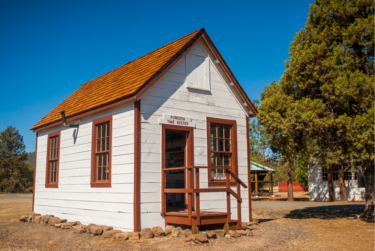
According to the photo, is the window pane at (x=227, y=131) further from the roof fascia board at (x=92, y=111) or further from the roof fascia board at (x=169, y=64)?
the roof fascia board at (x=92, y=111)

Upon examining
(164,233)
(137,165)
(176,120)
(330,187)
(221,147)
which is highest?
(176,120)

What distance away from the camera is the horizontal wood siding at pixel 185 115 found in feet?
32.5

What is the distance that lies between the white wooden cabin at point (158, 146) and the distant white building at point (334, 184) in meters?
16.1

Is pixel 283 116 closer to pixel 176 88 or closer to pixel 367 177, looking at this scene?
pixel 367 177

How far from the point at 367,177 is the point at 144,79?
9.96 meters

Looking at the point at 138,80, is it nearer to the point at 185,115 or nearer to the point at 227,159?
the point at 185,115

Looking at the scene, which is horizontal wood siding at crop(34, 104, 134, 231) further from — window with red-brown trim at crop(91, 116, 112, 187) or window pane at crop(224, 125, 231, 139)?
window pane at crop(224, 125, 231, 139)

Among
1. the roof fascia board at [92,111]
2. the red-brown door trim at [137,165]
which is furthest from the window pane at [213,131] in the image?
the roof fascia board at [92,111]

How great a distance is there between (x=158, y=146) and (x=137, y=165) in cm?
97

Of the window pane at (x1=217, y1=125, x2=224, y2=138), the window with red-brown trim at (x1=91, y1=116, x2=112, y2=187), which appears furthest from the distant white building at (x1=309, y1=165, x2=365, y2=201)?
the window with red-brown trim at (x1=91, y1=116, x2=112, y2=187)

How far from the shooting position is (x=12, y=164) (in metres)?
50.6

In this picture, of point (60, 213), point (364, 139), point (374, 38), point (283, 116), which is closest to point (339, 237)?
point (364, 139)

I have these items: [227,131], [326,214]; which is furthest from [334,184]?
[227,131]

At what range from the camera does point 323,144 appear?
564 inches
